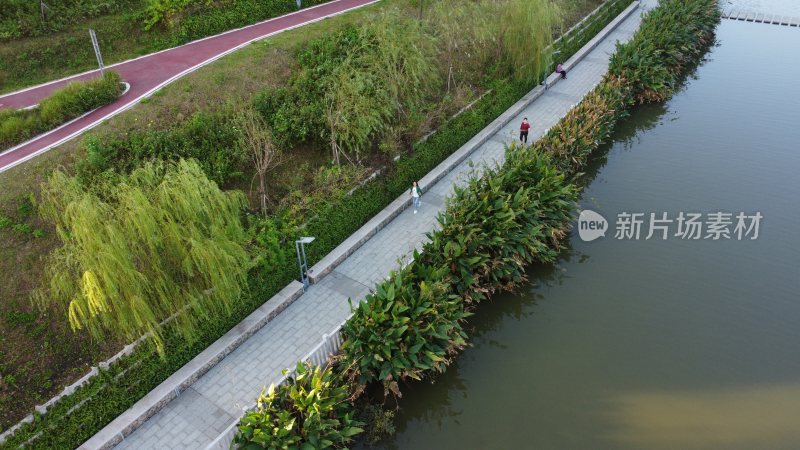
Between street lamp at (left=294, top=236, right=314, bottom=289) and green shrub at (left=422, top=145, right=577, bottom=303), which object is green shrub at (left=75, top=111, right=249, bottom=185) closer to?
street lamp at (left=294, top=236, right=314, bottom=289)

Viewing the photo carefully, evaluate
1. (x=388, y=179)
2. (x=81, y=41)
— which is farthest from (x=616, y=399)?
(x=81, y=41)

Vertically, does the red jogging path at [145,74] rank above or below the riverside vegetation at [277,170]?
above

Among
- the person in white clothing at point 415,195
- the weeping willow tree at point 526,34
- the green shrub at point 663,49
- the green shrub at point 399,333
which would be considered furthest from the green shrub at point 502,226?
the green shrub at point 663,49

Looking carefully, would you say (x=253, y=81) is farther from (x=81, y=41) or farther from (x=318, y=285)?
(x=318, y=285)

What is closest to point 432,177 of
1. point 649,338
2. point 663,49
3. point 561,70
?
point 649,338

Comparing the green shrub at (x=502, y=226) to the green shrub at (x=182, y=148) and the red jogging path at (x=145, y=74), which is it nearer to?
the green shrub at (x=182, y=148)

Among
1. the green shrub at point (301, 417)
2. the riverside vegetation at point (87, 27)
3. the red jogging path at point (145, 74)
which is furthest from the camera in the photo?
the riverside vegetation at point (87, 27)
